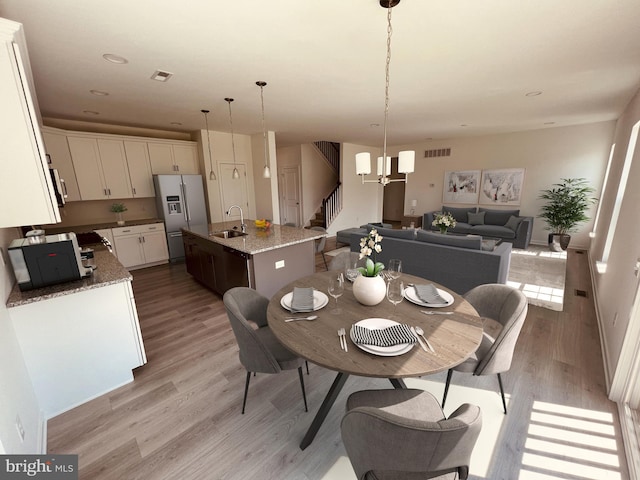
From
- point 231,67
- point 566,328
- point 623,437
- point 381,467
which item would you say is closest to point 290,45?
point 231,67

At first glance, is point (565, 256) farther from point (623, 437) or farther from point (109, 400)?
point (109, 400)

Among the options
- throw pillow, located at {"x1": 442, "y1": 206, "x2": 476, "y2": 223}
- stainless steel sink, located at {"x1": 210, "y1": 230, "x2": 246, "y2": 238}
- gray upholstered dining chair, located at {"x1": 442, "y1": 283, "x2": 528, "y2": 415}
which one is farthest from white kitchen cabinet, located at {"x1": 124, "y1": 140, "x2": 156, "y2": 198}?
throw pillow, located at {"x1": 442, "y1": 206, "x2": 476, "y2": 223}

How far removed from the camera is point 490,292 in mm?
2037

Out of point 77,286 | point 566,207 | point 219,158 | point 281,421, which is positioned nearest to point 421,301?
point 281,421

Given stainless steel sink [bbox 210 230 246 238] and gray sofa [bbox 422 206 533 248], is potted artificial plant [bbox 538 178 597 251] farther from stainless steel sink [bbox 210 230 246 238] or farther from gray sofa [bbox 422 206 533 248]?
stainless steel sink [bbox 210 230 246 238]

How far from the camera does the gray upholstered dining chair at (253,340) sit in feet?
5.34

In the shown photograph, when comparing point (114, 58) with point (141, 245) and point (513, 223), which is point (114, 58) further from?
point (513, 223)

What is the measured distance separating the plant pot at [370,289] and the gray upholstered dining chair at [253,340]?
0.62 m

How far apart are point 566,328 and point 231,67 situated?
452 cm

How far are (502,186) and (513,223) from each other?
4.28 ft

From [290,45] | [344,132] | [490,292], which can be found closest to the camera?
[490,292]

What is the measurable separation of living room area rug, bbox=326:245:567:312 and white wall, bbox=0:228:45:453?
15.6 ft

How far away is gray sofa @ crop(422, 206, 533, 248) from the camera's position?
6.05 meters

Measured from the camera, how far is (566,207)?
582 centimetres
